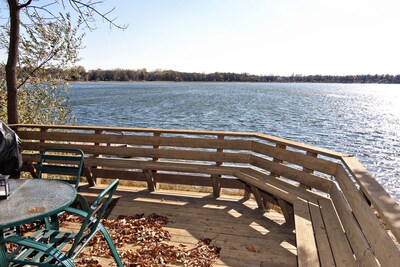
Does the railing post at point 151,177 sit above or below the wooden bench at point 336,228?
below

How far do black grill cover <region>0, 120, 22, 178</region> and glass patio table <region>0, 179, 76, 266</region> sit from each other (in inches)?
33.9

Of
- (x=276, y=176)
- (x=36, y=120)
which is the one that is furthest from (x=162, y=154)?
(x=36, y=120)

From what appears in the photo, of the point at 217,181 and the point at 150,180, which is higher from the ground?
the point at 217,181

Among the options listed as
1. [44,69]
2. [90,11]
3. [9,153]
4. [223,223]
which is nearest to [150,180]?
[223,223]

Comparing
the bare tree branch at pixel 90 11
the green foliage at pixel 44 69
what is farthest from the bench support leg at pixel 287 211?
the green foliage at pixel 44 69

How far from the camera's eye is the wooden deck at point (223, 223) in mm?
3422

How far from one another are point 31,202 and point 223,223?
2.48m

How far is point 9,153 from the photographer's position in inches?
149

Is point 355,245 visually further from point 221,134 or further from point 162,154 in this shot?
point 162,154

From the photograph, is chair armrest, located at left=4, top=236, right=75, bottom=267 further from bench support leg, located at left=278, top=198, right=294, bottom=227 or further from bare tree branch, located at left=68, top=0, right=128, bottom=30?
bare tree branch, located at left=68, top=0, right=128, bottom=30

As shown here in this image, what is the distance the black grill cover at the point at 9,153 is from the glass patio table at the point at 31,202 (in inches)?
33.9

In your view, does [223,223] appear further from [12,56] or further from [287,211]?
[12,56]

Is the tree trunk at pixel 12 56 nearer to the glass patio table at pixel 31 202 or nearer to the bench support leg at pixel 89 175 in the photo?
the bench support leg at pixel 89 175

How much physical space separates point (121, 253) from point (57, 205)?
1.19 meters
